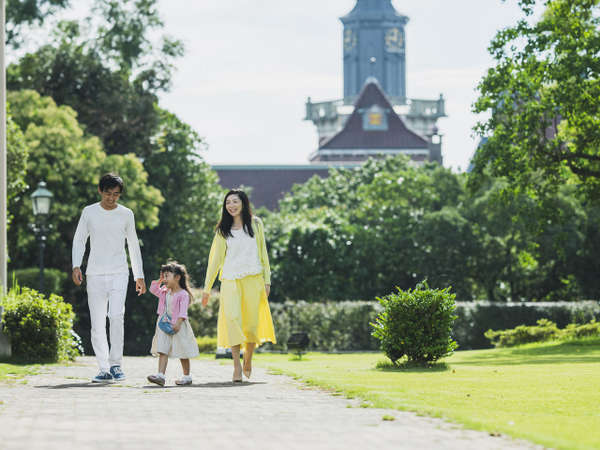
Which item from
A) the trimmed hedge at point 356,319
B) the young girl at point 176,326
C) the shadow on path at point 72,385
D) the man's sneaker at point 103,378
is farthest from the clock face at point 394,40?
the shadow on path at point 72,385

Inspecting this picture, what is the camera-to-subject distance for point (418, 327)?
14945 mm

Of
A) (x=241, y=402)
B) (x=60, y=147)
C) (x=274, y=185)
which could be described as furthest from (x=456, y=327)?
(x=274, y=185)

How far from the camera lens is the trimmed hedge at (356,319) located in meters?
33.9

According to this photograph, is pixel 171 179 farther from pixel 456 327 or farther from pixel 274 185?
pixel 274 185

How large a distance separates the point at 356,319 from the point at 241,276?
24139 mm

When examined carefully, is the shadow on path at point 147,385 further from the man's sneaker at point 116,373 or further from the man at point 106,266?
the man at point 106,266

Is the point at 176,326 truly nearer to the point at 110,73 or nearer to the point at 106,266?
the point at 106,266

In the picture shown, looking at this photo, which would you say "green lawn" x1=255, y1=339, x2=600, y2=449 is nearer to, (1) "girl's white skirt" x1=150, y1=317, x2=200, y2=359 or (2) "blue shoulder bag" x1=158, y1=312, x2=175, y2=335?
(1) "girl's white skirt" x1=150, y1=317, x2=200, y2=359

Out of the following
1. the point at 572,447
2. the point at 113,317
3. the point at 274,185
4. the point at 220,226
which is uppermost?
the point at 274,185

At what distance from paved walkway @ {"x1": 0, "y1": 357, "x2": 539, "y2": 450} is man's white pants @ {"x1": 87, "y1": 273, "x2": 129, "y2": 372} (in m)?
1.14

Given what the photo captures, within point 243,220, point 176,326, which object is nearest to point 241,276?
point 243,220

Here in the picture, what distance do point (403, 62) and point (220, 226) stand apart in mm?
146346

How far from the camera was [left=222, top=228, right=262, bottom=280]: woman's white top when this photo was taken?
11609 mm

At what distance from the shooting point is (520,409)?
9023 millimetres
